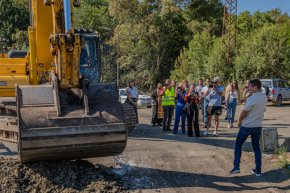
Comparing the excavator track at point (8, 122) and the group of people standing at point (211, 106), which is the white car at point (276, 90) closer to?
the group of people standing at point (211, 106)

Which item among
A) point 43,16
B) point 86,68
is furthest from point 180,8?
point 43,16

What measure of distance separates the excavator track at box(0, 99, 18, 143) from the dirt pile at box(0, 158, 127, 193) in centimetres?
55

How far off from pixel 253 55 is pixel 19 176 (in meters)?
29.1

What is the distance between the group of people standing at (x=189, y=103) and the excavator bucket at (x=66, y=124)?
6.09 metres

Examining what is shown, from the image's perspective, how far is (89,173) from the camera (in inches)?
319

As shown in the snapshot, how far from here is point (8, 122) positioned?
8.60 m

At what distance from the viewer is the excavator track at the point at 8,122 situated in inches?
334

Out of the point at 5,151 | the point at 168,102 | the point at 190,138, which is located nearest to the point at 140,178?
the point at 5,151

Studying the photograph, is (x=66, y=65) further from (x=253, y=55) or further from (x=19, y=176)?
(x=253, y=55)

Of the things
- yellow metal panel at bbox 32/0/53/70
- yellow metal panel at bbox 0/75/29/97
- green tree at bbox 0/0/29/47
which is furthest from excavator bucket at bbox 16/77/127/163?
green tree at bbox 0/0/29/47

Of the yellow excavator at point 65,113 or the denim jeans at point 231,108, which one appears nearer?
the yellow excavator at point 65,113

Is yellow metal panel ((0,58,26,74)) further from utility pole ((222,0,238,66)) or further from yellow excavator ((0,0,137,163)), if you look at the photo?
utility pole ((222,0,238,66))

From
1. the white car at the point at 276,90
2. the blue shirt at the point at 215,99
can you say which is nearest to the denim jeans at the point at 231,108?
the blue shirt at the point at 215,99

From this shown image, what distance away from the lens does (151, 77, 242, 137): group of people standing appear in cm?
1426
